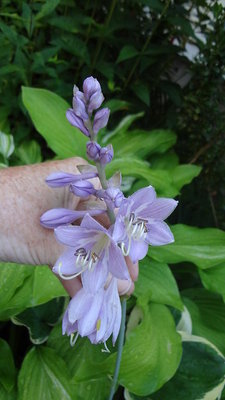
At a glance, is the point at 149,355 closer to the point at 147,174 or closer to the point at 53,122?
the point at 147,174

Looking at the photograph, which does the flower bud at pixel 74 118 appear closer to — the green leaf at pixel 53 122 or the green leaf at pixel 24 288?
the green leaf at pixel 24 288

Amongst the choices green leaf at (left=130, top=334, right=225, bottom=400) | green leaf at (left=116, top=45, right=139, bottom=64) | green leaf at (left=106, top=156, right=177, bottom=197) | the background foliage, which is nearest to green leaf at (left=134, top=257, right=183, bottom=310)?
the background foliage

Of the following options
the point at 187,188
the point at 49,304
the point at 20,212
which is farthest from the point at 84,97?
the point at 187,188

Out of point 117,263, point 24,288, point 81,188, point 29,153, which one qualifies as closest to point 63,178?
point 81,188

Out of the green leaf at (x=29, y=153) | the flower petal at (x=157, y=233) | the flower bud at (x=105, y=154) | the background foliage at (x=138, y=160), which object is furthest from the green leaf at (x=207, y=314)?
the flower bud at (x=105, y=154)

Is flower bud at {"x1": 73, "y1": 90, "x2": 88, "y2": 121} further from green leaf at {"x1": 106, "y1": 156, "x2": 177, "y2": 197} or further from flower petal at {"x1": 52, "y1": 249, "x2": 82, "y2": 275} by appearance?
green leaf at {"x1": 106, "y1": 156, "x2": 177, "y2": 197}
